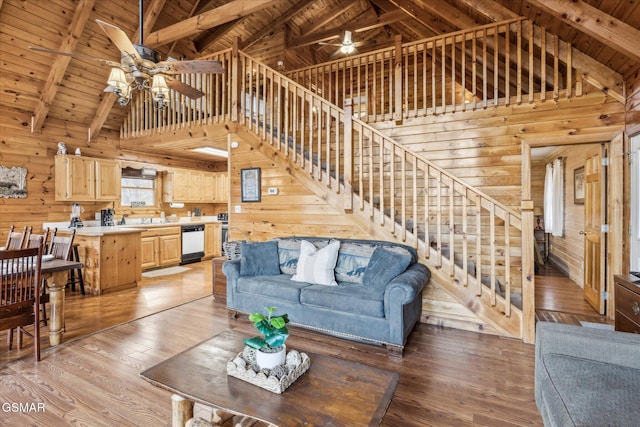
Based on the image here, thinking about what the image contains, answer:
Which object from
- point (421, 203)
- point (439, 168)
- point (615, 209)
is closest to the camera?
point (439, 168)

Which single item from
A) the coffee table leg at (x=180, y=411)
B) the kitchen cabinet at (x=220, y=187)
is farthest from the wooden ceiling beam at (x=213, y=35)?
the coffee table leg at (x=180, y=411)

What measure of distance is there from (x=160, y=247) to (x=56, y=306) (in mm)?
3415

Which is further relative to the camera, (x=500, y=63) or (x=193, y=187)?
(x=193, y=187)

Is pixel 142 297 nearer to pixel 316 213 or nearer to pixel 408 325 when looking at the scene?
pixel 316 213

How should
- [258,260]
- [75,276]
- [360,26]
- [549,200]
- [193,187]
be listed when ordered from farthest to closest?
[193,187]
[549,200]
[360,26]
[75,276]
[258,260]

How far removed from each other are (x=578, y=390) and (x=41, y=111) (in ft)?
23.1

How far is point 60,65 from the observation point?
4.66 metres

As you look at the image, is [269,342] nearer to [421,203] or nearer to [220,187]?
[421,203]

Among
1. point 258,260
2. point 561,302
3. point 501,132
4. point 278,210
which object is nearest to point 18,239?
point 258,260

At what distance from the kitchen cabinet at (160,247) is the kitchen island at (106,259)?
38.5 inches

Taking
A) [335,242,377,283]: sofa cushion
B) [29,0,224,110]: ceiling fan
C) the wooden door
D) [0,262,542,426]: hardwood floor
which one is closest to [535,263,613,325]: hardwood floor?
the wooden door

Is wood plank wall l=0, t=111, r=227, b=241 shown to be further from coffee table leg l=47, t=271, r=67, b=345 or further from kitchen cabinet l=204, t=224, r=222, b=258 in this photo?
coffee table leg l=47, t=271, r=67, b=345

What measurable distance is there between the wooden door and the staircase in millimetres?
895

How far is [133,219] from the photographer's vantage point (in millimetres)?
6551
